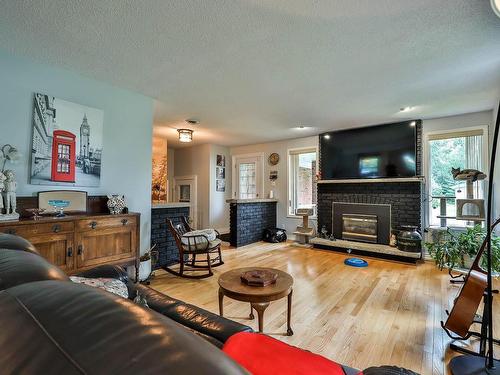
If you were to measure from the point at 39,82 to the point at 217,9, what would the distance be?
6.52 feet

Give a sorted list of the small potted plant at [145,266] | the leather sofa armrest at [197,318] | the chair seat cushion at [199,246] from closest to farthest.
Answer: the leather sofa armrest at [197,318]
the small potted plant at [145,266]
the chair seat cushion at [199,246]

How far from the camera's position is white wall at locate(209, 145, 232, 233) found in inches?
254

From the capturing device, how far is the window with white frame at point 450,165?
12.6ft

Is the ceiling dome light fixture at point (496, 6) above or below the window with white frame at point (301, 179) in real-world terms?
above

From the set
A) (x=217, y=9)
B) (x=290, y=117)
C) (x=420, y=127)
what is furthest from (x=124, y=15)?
(x=420, y=127)

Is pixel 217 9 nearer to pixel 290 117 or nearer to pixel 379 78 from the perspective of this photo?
pixel 379 78

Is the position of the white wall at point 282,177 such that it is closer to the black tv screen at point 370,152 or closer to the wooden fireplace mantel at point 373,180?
the black tv screen at point 370,152

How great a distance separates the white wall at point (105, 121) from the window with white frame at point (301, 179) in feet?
11.7

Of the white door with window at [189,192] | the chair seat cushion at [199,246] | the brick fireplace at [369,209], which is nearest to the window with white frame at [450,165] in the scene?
the brick fireplace at [369,209]

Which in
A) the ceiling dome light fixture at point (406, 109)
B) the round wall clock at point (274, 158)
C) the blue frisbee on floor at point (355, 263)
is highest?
the ceiling dome light fixture at point (406, 109)

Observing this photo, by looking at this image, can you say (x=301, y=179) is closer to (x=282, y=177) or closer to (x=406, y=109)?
(x=282, y=177)

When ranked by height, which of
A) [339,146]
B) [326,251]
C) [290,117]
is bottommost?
[326,251]

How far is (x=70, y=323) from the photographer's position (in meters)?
0.36

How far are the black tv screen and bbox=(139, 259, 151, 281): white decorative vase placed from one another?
3.76 meters
